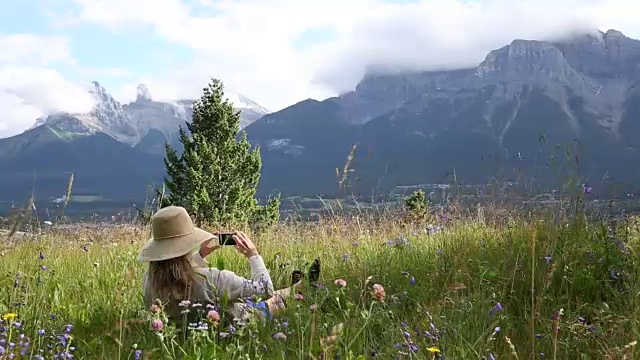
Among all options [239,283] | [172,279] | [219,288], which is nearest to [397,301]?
[239,283]

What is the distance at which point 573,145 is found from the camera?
4.77 meters

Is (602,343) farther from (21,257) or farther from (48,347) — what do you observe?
(21,257)

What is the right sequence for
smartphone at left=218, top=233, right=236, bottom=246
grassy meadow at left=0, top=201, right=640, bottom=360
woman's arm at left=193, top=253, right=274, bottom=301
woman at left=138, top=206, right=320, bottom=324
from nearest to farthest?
grassy meadow at left=0, top=201, right=640, bottom=360
woman's arm at left=193, top=253, right=274, bottom=301
woman at left=138, top=206, right=320, bottom=324
smartphone at left=218, top=233, right=236, bottom=246

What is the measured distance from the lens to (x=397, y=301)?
3398 mm

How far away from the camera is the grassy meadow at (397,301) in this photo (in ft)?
8.69

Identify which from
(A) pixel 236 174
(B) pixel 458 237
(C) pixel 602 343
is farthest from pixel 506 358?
Answer: (A) pixel 236 174

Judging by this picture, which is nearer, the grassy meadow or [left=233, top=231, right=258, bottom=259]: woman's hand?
the grassy meadow

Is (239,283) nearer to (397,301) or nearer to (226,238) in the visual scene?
(226,238)

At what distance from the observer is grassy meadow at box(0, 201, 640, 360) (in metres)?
2.65

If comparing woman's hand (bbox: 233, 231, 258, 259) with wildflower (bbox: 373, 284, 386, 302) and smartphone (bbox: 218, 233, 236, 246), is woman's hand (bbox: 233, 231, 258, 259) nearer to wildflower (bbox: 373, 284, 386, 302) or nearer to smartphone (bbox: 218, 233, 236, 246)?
smartphone (bbox: 218, 233, 236, 246)

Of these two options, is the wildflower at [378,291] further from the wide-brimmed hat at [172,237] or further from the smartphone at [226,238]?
the smartphone at [226,238]

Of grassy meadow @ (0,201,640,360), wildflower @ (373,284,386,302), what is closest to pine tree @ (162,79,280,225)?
grassy meadow @ (0,201,640,360)

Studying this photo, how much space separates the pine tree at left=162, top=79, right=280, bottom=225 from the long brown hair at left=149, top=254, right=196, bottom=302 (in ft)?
104

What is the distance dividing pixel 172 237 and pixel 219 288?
479 mm
